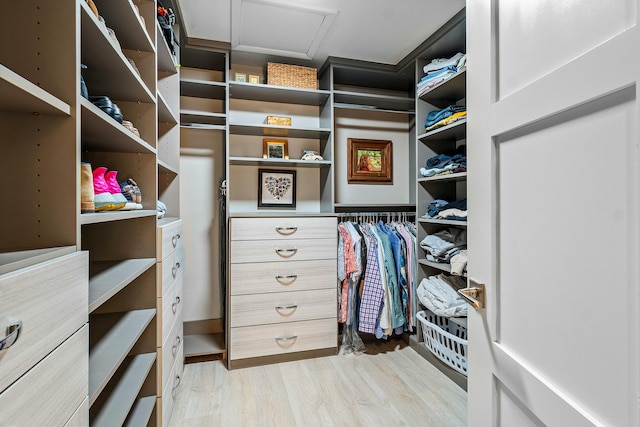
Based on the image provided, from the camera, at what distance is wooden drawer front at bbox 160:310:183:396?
4.89 feet

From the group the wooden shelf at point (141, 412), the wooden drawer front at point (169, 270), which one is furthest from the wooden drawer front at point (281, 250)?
the wooden shelf at point (141, 412)

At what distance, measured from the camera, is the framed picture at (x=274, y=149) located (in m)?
2.62

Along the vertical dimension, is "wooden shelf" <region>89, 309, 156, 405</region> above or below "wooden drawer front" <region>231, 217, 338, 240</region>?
below

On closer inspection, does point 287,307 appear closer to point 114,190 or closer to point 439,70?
A: point 114,190

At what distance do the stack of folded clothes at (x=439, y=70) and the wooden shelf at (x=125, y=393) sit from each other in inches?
91.4

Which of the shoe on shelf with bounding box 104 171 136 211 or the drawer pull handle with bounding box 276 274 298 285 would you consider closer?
the shoe on shelf with bounding box 104 171 136 211

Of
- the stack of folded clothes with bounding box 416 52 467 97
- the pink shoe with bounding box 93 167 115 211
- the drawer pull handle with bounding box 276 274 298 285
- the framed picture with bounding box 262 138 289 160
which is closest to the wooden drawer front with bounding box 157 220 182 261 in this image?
the pink shoe with bounding box 93 167 115 211

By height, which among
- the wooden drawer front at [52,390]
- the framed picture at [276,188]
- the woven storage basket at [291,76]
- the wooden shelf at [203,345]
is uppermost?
the woven storage basket at [291,76]

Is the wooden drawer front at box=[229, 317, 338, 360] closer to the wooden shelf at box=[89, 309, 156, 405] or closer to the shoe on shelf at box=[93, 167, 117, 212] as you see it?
the wooden shelf at box=[89, 309, 156, 405]

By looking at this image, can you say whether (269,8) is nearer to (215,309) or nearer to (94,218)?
(94,218)

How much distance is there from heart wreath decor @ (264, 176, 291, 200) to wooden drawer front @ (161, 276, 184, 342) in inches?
40.3

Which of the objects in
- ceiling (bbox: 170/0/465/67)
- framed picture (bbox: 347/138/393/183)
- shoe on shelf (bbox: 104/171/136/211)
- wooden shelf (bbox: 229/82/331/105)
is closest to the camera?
shoe on shelf (bbox: 104/171/136/211)

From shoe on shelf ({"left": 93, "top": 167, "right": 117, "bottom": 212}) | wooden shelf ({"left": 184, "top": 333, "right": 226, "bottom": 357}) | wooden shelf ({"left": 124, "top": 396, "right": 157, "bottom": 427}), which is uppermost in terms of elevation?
shoe on shelf ({"left": 93, "top": 167, "right": 117, "bottom": 212})

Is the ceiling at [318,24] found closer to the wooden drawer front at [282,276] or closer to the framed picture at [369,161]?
the framed picture at [369,161]
